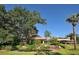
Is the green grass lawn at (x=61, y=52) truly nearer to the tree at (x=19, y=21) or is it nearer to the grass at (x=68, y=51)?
the grass at (x=68, y=51)

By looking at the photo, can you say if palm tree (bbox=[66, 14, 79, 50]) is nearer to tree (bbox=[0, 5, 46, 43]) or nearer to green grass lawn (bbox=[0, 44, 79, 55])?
green grass lawn (bbox=[0, 44, 79, 55])

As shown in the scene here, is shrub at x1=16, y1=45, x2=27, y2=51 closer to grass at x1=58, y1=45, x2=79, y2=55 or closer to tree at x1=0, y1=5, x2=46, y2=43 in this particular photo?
tree at x1=0, y1=5, x2=46, y2=43

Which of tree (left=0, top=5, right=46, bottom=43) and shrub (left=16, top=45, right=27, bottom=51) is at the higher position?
tree (left=0, top=5, right=46, bottom=43)

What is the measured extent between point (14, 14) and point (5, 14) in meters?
0.09

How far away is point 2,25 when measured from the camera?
2.63 metres

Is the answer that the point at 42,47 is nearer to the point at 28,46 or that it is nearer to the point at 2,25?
the point at 28,46

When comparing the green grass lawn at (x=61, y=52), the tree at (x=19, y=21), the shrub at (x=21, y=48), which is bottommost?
the green grass lawn at (x=61, y=52)

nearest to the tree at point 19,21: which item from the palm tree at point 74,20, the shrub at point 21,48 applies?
the shrub at point 21,48

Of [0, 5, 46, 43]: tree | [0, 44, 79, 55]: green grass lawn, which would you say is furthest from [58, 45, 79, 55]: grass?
[0, 5, 46, 43]: tree

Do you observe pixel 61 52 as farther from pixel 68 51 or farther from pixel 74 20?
pixel 74 20

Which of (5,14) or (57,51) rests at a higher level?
(5,14)

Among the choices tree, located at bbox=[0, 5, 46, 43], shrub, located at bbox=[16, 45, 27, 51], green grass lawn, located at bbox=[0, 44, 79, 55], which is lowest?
green grass lawn, located at bbox=[0, 44, 79, 55]
